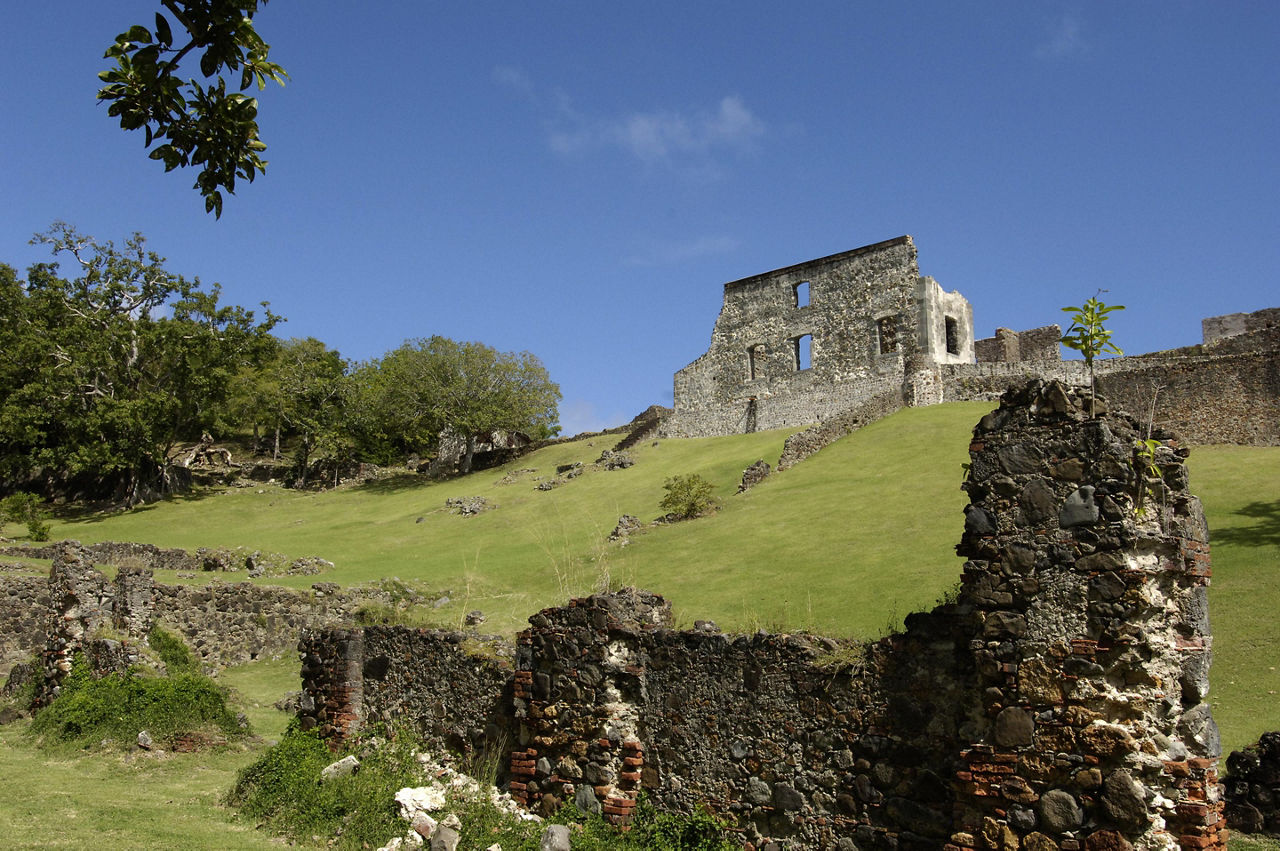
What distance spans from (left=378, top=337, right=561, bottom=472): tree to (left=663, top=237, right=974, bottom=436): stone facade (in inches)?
308

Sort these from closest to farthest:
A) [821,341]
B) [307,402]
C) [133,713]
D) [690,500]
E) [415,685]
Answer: [415,685]
[133,713]
[690,500]
[821,341]
[307,402]

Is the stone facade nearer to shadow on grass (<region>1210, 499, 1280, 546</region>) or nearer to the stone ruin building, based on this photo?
the stone ruin building

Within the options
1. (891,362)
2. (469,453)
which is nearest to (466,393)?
(469,453)

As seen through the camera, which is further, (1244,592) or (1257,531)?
(1257,531)

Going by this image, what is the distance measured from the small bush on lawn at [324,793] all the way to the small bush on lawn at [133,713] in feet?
9.48

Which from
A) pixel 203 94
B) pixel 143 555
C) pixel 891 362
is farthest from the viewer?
pixel 891 362

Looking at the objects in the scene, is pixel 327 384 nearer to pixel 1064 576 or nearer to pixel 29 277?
pixel 29 277

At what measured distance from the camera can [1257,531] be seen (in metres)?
15.4

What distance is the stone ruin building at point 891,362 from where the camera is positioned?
79.5ft

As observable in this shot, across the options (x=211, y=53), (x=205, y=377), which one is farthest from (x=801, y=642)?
(x=205, y=377)

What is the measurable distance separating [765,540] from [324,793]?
11.7m

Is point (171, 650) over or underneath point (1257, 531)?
underneath

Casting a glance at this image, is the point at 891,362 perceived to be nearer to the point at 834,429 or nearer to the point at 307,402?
the point at 834,429


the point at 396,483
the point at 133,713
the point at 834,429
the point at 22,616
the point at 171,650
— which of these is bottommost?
the point at 133,713
